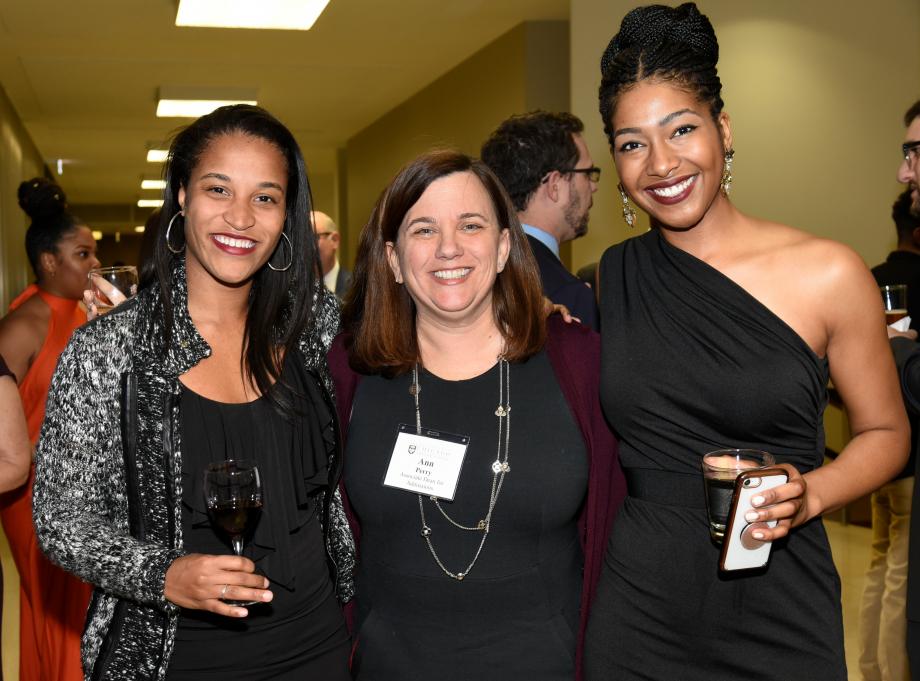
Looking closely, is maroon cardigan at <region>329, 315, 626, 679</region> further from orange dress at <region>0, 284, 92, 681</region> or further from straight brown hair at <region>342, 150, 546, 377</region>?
orange dress at <region>0, 284, 92, 681</region>

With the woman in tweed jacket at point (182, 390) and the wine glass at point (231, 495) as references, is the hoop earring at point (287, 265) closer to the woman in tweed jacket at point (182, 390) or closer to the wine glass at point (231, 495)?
the woman in tweed jacket at point (182, 390)

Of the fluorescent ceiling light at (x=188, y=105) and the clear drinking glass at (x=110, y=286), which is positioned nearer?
the clear drinking glass at (x=110, y=286)

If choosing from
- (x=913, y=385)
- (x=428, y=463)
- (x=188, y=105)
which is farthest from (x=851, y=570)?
(x=188, y=105)

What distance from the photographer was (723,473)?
1715 mm

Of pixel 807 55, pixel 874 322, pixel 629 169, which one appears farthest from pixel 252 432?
pixel 807 55

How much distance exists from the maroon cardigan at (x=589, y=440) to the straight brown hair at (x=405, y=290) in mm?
67

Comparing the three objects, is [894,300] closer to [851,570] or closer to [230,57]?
[851,570]

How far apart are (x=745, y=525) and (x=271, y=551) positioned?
93 cm

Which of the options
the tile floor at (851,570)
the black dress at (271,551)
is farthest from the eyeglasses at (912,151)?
the tile floor at (851,570)

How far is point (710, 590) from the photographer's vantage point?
6.38ft

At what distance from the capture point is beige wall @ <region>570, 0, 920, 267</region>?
6.43m

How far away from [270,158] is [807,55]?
17.9 ft

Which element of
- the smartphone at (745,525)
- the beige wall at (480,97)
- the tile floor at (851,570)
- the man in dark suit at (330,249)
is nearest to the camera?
the smartphone at (745,525)

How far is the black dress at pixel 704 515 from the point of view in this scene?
1.93 meters
